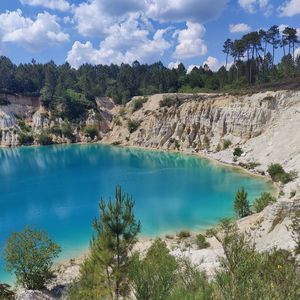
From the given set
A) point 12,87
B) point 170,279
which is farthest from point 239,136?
point 12,87

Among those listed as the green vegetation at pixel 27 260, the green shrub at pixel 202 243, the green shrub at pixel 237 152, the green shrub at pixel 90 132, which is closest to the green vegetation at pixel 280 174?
the green shrub at pixel 237 152

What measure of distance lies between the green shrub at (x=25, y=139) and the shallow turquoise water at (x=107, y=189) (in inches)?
636

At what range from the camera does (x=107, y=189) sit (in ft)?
164

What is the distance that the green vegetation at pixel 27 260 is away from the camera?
22.2 m

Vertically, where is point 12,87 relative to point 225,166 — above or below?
above

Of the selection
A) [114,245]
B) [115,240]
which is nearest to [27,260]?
[114,245]

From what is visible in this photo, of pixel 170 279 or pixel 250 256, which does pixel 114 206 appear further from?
pixel 250 256

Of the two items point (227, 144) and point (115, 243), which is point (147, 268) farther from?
point (227, 144)

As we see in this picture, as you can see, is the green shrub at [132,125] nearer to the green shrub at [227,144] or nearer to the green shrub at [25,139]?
the green shrub at [25,139]

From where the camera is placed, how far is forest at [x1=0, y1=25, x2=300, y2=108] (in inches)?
3450

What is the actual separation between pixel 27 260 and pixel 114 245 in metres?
8.15

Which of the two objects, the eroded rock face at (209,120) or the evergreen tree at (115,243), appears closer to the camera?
the evergreen tree at (115,243)

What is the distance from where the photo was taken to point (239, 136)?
231 feet

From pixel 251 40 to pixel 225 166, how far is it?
41.0m
